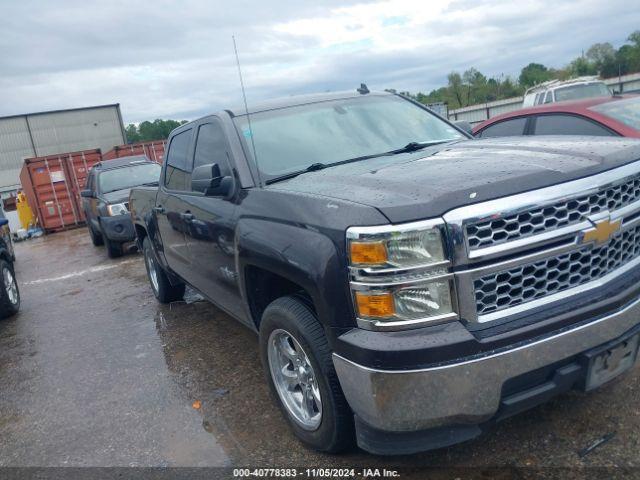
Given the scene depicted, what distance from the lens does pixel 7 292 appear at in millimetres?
6844

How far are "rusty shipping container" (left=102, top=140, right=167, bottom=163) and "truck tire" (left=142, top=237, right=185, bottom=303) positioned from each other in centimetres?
1494

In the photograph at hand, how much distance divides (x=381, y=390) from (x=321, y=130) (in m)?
2.07

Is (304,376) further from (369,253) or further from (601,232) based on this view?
(601,232)

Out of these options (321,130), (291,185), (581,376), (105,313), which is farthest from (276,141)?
(105,313)

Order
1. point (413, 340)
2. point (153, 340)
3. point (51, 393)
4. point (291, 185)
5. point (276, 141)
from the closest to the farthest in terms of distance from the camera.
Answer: point (413, 340), point (291, 185), point (276, 141), point (51, 393), point (153, 340)

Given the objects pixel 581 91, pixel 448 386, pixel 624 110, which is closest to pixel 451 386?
pixel 448 386

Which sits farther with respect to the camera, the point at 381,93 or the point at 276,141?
the point at 381,93

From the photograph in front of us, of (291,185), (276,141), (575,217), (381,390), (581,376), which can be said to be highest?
(276,141)

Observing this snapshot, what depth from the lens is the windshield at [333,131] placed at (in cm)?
358

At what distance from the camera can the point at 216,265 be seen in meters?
3.89

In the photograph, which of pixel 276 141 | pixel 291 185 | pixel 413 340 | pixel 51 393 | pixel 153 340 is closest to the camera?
pixel 413 340

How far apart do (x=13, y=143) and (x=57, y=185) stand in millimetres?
29746

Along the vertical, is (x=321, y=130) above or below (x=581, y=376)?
above

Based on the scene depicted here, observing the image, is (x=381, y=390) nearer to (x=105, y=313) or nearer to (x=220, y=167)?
(x=220, y=167)
